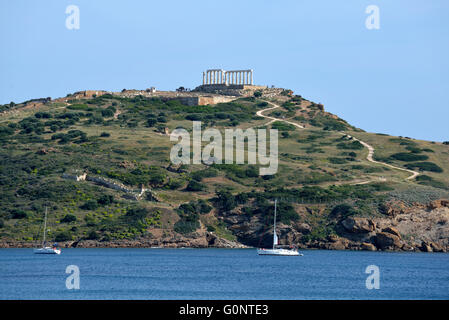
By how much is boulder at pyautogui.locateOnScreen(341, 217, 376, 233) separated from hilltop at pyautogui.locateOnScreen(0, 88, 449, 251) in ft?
0.55

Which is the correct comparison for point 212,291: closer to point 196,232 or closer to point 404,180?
point 196,232

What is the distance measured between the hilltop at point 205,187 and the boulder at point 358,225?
0.55ft

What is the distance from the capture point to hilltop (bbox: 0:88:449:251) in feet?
324

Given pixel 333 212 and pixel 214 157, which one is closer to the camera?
pixel 333 212

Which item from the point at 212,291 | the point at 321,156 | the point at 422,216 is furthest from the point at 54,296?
the point at 321,156

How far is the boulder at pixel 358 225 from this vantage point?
9850 cm

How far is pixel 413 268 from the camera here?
3164 inches

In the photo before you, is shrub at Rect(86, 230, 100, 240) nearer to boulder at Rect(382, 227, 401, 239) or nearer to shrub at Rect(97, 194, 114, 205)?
Result: shrub at Rect(97, 194, 114, 205)

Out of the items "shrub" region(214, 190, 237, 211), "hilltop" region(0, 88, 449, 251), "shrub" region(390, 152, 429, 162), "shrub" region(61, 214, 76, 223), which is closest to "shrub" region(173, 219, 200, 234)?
"hilltop" region(0, 88, 449, 251)

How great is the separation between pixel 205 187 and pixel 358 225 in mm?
24186

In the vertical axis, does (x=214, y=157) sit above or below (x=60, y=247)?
above

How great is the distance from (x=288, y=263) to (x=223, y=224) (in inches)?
819

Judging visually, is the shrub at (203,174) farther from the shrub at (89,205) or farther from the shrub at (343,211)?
the shrub at (343,211)

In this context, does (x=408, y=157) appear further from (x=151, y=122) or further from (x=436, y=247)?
(x=151, y=122)
